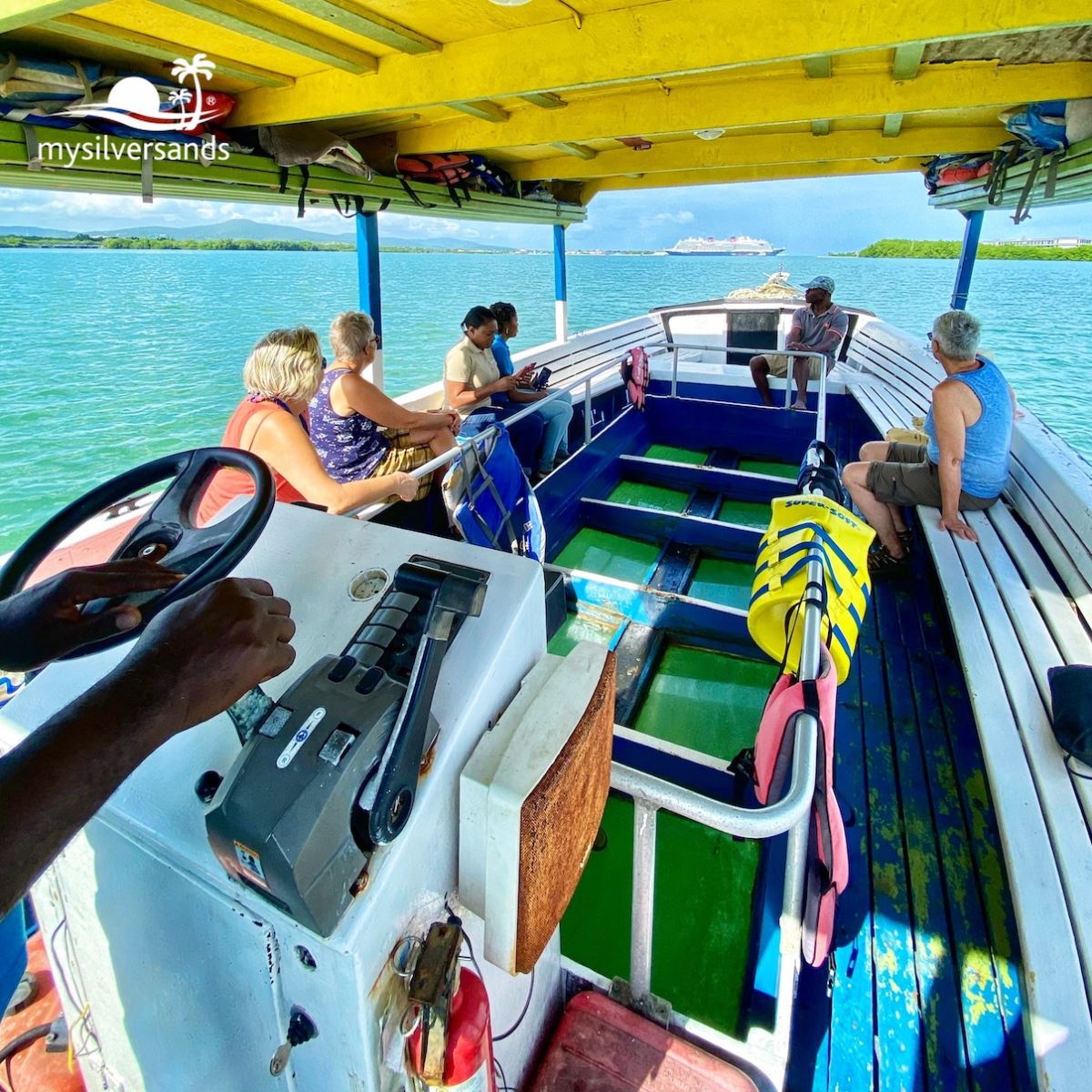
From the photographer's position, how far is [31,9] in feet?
5.17

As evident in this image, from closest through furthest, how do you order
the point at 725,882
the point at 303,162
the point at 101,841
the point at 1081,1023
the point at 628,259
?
1. the point at 101,841
2. the point at 1081,1023
3. the point at 725,882
4. the point at 303,162
5. the point at 628,259

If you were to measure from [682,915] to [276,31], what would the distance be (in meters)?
3.24

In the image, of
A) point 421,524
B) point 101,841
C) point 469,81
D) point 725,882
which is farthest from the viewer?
point 421,524

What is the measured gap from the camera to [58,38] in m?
2.40

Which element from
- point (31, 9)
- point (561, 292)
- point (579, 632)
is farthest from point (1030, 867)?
point (561, 292)

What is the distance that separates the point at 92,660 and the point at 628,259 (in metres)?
105

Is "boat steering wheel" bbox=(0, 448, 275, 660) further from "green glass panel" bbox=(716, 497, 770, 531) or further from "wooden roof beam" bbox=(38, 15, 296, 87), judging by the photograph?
"green glass panel" bbox=(716, 497, 770, 531)

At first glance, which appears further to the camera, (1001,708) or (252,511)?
(1001,708)

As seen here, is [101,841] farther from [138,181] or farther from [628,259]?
[628,259]

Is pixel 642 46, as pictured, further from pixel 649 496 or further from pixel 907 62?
pixel 649 496

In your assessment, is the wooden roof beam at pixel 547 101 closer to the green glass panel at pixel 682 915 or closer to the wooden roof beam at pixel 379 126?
the wooden roof beam at pixel 379 126

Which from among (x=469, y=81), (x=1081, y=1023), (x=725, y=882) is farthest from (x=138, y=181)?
(x=1081, y=1023)

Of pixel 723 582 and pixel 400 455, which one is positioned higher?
pixel 400 455

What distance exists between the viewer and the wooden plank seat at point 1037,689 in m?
1.32
